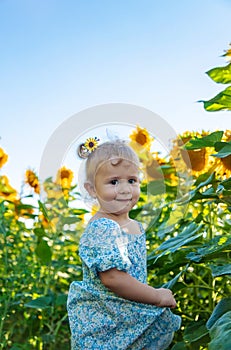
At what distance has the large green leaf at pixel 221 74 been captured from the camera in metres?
1.78

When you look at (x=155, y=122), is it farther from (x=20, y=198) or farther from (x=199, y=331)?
(x=20, y=198)

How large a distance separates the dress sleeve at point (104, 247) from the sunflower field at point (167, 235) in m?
0.17

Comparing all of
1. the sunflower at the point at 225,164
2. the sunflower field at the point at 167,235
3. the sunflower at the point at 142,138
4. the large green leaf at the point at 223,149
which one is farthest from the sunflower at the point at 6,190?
the large green leaf at the point at 223,149

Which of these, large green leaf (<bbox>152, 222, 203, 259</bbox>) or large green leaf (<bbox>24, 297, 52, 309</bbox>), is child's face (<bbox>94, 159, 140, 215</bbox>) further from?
large green leaf (<bbox>24, 297, 52, 309</bbox>)

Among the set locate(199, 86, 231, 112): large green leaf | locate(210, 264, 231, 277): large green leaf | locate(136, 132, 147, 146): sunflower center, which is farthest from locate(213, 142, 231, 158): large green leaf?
locate(136, 132, 147, 146): sunflower center

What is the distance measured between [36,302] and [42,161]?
741 mm

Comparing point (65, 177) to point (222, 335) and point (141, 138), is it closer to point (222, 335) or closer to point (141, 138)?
point (141, 138)

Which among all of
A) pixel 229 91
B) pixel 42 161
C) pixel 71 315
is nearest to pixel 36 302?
pixel 71 315

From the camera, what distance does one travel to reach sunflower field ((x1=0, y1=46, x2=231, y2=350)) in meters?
1.66

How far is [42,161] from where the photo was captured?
5.17 feet

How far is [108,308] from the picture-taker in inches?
61.0

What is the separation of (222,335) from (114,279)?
391 millimetres

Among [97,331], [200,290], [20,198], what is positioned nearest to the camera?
[97,331]

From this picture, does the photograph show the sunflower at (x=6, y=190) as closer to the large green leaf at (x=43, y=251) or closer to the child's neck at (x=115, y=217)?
the large green leaf at (x=43, y=251)
